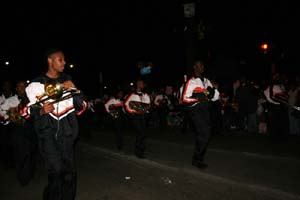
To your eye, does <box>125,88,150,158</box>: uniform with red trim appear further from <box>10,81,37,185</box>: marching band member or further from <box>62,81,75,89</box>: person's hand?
<box>62,81,75,89</box>: person's hand

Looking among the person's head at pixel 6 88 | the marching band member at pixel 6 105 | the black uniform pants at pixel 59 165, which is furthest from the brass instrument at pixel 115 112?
the black uniform pants at pixel 59 165

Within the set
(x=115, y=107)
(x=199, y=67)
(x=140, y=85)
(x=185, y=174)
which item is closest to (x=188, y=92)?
(x=199, y=67)

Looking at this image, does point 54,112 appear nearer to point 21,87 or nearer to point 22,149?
point 22,149

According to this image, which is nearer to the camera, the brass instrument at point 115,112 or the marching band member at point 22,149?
the marching band member at point 22,149

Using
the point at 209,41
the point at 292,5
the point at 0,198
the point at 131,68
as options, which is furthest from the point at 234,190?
the point at 131,68

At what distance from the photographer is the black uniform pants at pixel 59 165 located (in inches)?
159

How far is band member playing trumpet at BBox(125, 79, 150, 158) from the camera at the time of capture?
8578mm

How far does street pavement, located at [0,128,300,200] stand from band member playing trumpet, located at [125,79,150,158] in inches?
16.9

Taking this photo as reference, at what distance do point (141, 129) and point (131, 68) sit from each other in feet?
111

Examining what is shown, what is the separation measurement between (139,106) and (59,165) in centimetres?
464

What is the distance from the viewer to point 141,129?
8.60 meters

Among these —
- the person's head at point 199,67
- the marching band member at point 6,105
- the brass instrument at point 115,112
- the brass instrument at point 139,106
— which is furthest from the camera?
the brass instrument at point 115,112

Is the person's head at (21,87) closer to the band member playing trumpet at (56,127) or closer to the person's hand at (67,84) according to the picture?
the band member playing trumpet at (56,127)

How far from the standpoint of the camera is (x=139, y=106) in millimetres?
8594
